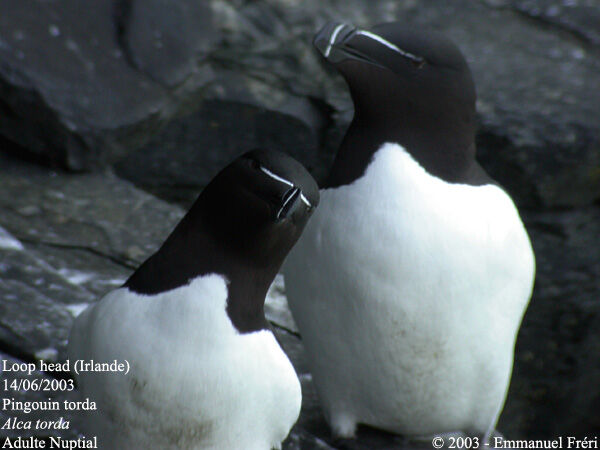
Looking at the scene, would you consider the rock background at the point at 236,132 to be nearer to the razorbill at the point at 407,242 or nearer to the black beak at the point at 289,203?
the razorbill at the point at 407,242

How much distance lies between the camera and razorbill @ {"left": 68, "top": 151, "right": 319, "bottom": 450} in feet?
5.63

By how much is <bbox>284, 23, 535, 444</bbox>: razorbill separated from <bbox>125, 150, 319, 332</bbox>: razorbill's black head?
0.36 metres

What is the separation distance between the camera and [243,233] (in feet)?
5.74

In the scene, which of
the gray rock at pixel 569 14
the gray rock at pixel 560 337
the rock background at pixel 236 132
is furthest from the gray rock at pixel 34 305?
the gray rock at pixel 569 14

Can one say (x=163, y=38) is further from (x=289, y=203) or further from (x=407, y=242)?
(x=289, y=203)

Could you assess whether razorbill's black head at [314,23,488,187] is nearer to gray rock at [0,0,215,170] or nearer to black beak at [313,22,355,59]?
black beak at [313,22,355,59]

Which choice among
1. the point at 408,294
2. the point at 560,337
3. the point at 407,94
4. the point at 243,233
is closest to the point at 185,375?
the point at 243,233

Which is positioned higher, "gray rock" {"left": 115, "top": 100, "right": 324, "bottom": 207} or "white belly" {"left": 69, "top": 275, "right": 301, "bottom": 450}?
"gray rock" {"left": 115, "top": 100, "right": 324, "bottom": 207}

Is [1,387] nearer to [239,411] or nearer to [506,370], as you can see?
[239,411]

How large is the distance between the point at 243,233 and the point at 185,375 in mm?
253

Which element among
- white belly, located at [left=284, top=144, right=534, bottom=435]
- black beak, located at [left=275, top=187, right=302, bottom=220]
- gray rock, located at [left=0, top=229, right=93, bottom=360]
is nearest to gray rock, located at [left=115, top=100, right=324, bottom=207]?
gray rock, located at [left=0, top=229, right=93, bottom=360]

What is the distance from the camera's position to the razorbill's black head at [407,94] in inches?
83.7

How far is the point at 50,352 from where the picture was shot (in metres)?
2.26

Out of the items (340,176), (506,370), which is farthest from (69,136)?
(506,370)
